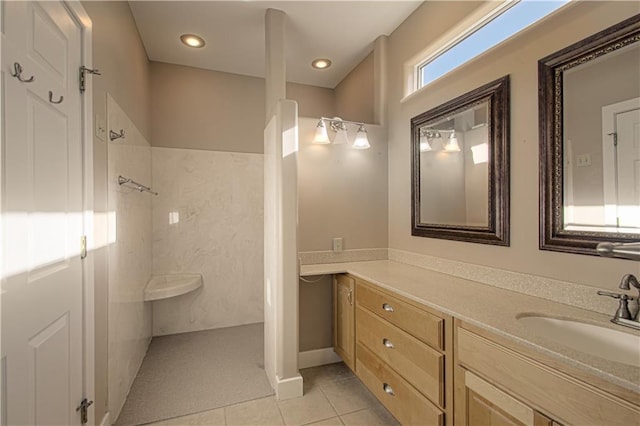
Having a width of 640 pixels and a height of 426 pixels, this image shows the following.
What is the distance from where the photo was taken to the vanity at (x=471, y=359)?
843 mm

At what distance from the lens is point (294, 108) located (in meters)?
2.07

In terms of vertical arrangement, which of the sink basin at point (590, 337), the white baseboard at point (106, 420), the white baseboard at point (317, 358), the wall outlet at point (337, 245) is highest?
the wall outlet at point (337, 245)

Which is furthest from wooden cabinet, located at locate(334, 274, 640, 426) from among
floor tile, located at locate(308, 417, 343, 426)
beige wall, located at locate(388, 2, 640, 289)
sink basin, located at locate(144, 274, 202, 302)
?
sink basin, located at locate(144, 274, 202, 302)

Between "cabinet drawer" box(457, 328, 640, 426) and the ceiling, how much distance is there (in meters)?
2.47

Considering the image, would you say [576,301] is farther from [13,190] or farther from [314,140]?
[13,190]

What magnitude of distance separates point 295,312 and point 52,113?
68.3 inches

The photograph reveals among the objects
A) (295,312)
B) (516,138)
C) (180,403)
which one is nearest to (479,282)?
(516,138)

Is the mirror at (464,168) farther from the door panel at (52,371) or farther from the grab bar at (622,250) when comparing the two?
the door panel at (52,371)

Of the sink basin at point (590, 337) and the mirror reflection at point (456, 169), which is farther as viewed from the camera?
the mirror reflection at point (456, 169)

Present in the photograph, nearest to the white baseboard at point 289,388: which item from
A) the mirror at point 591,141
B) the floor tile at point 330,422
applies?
the floor tile at point 330,422

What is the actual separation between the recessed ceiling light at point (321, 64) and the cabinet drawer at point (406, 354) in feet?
8.53

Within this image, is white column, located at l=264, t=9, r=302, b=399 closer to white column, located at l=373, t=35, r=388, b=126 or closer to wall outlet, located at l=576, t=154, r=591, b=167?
white column, located at l=373, t=35, r=388, b=126

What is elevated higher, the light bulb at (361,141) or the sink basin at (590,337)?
the light bulb at (361,141)

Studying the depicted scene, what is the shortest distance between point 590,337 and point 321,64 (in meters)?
3.17
